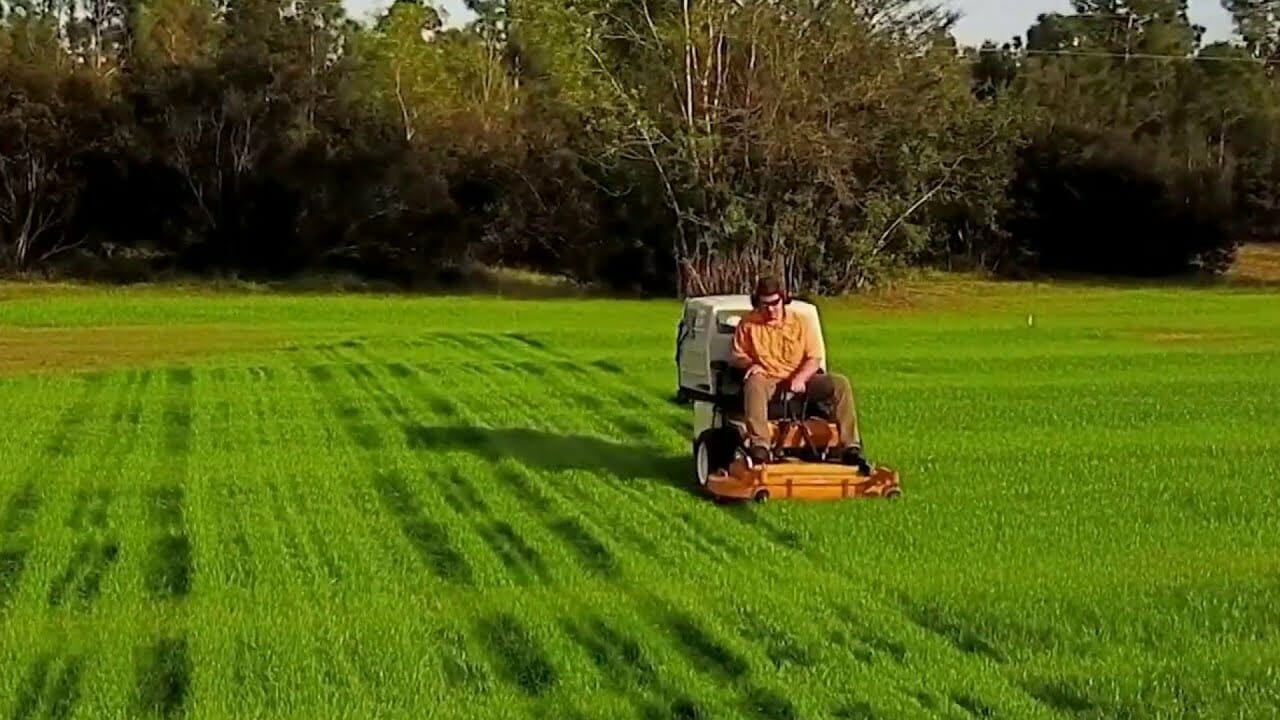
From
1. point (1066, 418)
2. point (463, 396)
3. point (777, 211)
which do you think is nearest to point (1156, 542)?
point (1066, 418)

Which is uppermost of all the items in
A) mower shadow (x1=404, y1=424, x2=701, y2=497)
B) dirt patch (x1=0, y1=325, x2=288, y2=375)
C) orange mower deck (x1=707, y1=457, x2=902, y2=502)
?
orange mower deck (x1=707, y1=457, x2=902, y2=502)

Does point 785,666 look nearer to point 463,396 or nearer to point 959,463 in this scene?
point 959,463

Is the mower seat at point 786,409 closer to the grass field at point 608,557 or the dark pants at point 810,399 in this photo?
the dark pants at point 810,399

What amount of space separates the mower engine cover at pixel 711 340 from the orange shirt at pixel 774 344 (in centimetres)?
16

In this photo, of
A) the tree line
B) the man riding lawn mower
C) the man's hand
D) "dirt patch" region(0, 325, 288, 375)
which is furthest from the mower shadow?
the tree line

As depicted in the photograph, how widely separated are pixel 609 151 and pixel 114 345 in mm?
14897

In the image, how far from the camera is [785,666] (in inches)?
288

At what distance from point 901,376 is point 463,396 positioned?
5.76 m

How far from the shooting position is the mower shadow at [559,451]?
13062mm

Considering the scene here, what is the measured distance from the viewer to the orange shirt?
12016mm

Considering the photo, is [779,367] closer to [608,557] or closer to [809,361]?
[809,361]

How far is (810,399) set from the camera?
1188 cm

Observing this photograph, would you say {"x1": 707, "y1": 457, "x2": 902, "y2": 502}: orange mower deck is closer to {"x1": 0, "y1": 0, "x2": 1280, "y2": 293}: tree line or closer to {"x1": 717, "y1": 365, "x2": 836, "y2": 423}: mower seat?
{"x1": 717, "y1": 365, "x2": 836, "y2": 423}: mower seat

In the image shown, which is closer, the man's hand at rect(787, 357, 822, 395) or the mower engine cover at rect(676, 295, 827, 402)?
the man's hand at rect(787, 357, 822, 395)
